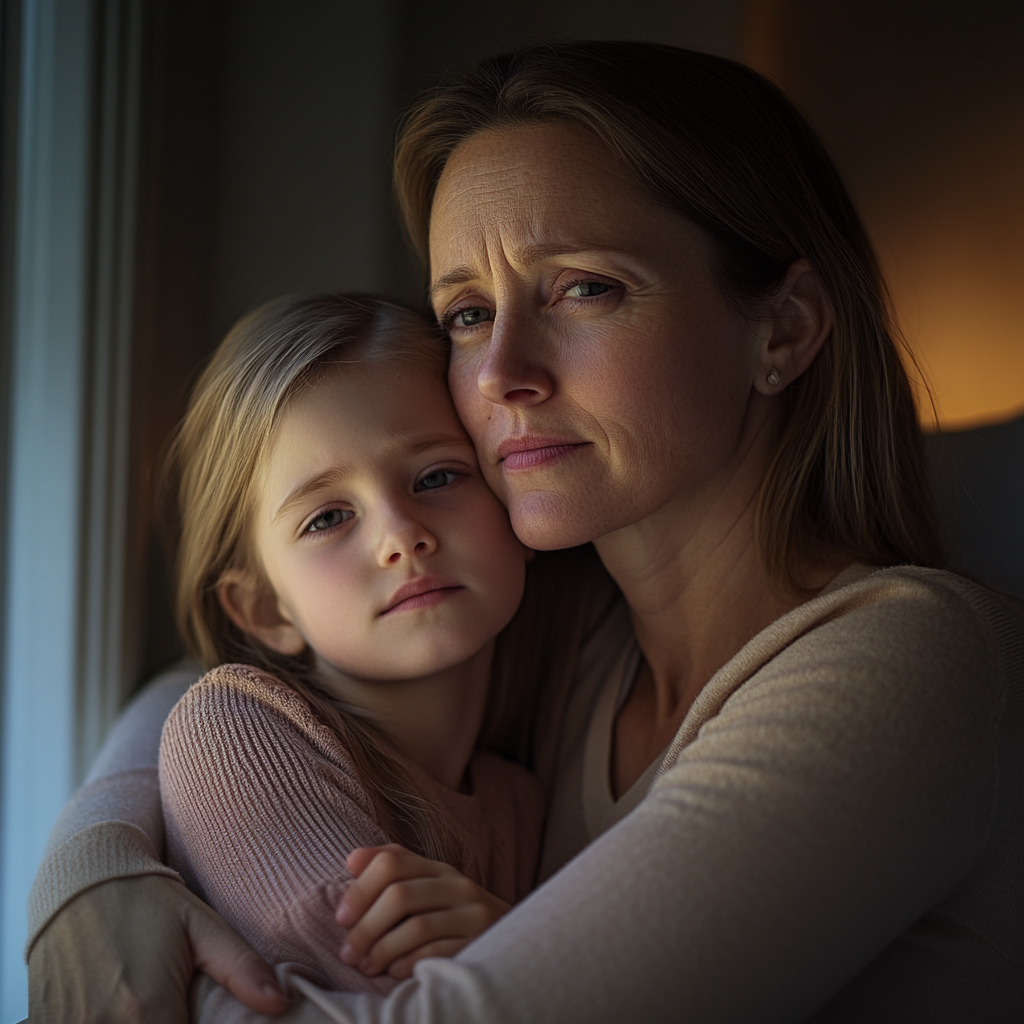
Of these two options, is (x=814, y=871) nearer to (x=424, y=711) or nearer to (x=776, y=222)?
(x=424, y=711)

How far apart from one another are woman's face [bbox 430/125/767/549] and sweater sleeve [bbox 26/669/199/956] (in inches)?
24.8

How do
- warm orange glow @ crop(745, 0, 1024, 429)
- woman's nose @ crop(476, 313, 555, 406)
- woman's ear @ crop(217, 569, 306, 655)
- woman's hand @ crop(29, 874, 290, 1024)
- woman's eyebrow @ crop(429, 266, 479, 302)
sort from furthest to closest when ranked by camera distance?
warm orange glow @ crop(745, 0, 1024, 429) → woman's ear @ crop(217, 569, 306, 655) → woman's eyebrow @ crop(429, 266, 479, 302) → woman's nose @ crop(476, 313, 555, 406) → woman's hand @ crop(29, 874, 290, 1024)

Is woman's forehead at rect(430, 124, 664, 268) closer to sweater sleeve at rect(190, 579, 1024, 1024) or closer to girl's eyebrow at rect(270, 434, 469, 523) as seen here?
girl's eyebrow at rect(270, 434, 469, 523)

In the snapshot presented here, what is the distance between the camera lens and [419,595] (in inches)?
51.1

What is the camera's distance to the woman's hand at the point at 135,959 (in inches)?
36.8

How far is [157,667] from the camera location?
6.94ft

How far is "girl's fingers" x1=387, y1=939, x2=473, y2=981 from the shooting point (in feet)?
3.12

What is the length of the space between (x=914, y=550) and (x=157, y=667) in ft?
5.30

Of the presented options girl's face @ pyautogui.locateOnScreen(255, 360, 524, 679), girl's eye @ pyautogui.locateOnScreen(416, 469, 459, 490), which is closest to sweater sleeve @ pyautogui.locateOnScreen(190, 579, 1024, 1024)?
girl's face @ pyautogui.locateOnScreen(255, 360, 524, 679)

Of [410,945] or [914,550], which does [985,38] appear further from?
[410,945]

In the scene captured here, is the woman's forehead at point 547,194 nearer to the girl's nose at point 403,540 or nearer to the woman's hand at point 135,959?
the girl's nose at point 403,540

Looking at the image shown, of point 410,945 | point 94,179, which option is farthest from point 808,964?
point 94,179

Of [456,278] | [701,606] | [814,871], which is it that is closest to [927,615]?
[814,871]

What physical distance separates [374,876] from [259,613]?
0.63 metres
